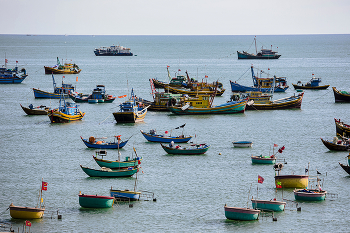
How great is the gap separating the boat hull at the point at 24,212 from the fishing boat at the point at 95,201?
162 inches

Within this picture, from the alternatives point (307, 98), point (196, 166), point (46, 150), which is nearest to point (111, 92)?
point (307, 98)

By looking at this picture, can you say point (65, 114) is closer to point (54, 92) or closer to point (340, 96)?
point (54, 92)

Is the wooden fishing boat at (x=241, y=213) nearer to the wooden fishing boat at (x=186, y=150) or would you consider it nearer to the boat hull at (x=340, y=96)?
the wooden fishing boat at (x=186, y=150)

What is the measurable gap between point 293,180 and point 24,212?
1028 inches

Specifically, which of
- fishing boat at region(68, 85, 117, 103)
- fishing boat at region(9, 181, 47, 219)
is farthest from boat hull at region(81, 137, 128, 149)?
fishing boat at region(68, 85, 117, 103)

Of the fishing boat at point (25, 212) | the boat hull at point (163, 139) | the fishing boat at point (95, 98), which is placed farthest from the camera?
the fishing boat at point (95, 98)

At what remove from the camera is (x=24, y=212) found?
145ft

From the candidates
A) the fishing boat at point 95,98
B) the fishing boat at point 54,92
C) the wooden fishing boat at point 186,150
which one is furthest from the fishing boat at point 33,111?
the wooden fishing boat at point 186,150

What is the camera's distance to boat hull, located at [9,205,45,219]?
145ft

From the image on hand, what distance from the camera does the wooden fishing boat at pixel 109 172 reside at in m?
56.2

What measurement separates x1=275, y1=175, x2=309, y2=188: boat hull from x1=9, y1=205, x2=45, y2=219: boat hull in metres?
23.4

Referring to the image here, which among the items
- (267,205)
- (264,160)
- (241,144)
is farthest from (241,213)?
(241,144)

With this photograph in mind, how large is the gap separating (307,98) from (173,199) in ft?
271

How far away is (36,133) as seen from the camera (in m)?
82.7
